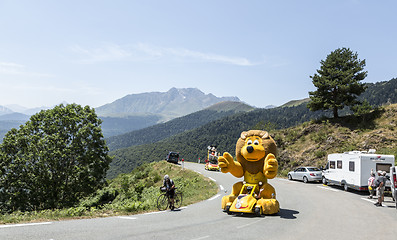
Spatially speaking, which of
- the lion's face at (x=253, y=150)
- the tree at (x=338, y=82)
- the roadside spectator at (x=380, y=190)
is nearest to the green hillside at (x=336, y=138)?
the tree at (x=338, y=82)

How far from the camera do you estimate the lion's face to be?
499 inches

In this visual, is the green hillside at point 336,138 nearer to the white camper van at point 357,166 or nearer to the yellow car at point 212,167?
the yellow car at point 212,167

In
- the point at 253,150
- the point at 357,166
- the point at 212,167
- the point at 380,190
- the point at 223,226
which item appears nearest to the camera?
the point at 223,226

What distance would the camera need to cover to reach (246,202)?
11.6 metres

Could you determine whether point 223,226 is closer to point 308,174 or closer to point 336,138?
point 308,174

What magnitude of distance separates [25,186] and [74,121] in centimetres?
724

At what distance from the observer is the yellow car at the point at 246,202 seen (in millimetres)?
11469

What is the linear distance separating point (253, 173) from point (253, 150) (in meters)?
1.14

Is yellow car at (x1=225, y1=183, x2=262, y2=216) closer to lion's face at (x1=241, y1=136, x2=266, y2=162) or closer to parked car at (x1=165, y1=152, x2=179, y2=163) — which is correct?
lion's face at (x1=241, y1=136, x2=266, y2=162)

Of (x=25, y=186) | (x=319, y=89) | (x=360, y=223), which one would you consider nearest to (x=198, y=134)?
(x=319, y=89)

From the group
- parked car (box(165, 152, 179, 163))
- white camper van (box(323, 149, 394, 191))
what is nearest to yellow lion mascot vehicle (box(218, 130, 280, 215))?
white camper van (box(323, 149, 394, 191))

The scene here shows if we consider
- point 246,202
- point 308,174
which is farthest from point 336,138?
point 246,202

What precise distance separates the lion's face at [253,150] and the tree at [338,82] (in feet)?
97.7

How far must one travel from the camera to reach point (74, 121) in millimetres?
28406
